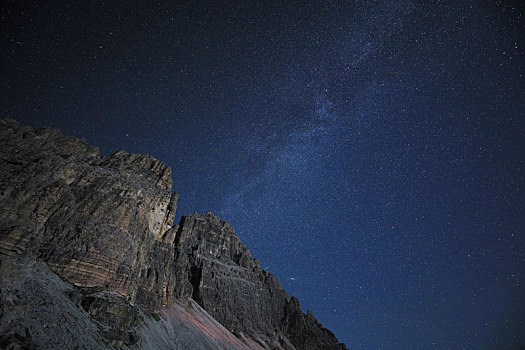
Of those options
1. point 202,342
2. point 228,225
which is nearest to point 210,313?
point 202,342

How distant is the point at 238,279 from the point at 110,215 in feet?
158

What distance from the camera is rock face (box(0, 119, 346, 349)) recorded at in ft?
62.4

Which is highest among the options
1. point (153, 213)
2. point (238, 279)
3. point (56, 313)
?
point (153, 213)

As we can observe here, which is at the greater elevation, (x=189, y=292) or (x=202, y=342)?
(x=189, y=292)

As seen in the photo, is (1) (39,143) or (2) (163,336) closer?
(2) (163,336)

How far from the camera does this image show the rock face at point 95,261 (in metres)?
19.0

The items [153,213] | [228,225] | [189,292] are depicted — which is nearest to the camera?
[153,213]

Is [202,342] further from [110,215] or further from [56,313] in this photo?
[56,313]

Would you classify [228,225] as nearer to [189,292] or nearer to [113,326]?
[189,292]

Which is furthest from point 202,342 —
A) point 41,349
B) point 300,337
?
point 300,337

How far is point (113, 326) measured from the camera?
73.9ft

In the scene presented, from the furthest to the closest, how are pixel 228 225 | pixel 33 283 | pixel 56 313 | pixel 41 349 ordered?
pixel 228 225
pixel 33 283
pixel 56 313
pixel 41 349

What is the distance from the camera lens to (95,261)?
30969 mm

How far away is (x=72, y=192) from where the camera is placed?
35188mm
